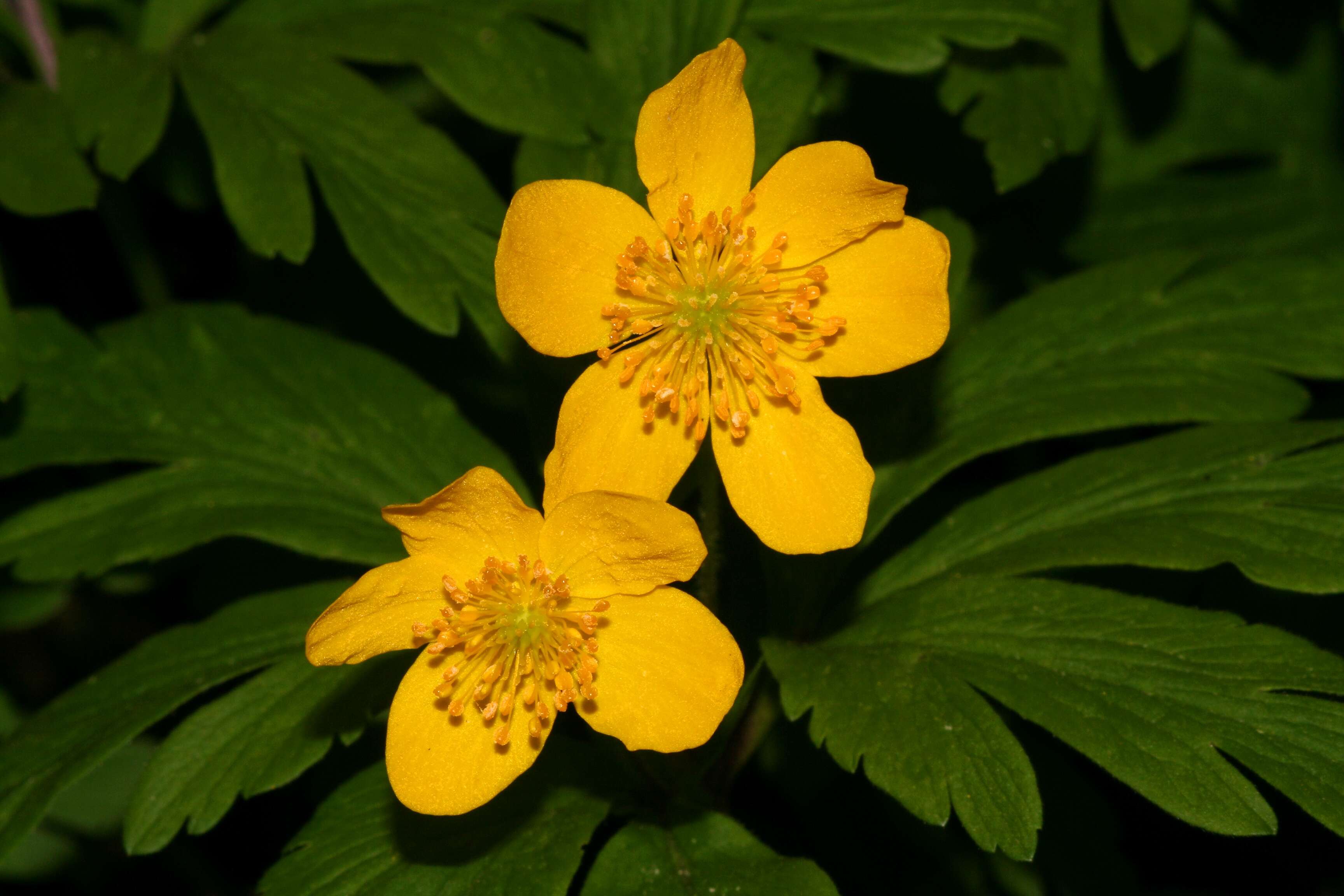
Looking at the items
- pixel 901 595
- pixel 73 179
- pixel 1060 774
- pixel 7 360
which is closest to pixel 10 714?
pixel 7 360

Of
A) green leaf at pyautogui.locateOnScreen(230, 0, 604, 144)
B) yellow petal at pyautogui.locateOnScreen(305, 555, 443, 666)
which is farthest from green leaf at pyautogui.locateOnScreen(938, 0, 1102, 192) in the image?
yellow petal at pyautogui.locateOnScreen(305, 555, 443, 666)

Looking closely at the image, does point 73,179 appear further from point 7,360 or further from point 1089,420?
point 1089,420

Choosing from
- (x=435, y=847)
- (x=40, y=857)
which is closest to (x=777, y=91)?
(x=435, y=847)

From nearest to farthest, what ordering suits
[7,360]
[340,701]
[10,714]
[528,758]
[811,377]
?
[528,758] < [811,377] < [340,701] < [7,360] < [10,714]

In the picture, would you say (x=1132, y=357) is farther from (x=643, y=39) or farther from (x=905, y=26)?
(x=643, y=39)

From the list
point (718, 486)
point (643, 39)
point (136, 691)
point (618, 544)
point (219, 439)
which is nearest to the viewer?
point (618, 544)
